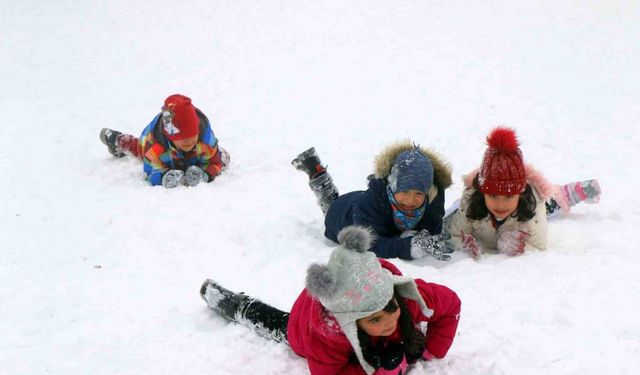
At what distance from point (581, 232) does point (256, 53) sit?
25.1ft

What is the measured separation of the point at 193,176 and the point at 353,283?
3.82m

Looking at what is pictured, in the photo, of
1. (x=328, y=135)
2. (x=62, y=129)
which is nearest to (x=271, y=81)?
(x=328, y=135)

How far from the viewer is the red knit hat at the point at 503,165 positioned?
3.87 meters

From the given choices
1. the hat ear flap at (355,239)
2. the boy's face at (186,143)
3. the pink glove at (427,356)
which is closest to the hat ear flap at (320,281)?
the hat ear flap at (355,239)

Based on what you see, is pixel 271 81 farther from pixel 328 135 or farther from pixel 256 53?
pixel 328 135

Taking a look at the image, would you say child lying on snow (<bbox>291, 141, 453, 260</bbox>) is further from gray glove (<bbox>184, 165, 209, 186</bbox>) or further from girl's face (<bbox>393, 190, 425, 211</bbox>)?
gray glove (<bbox>184, 165, 209, 186</bbox>)

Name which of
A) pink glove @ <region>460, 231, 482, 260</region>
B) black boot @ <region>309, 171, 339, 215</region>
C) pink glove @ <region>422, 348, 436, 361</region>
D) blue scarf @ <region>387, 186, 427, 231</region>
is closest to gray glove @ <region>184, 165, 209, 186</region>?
black boot @ <region>309, 171, 339, 215</region>

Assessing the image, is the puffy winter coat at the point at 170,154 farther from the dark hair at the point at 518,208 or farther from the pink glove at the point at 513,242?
the pink glove at the point at 513,242

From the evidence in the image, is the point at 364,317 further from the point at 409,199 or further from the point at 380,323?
the point at 409,199

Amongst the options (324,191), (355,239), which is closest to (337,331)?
(355,239)

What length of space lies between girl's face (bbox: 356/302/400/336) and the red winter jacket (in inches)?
4.8

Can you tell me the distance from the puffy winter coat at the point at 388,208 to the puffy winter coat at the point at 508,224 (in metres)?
0.16

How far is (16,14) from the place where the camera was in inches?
559

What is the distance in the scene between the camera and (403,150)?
439cm
